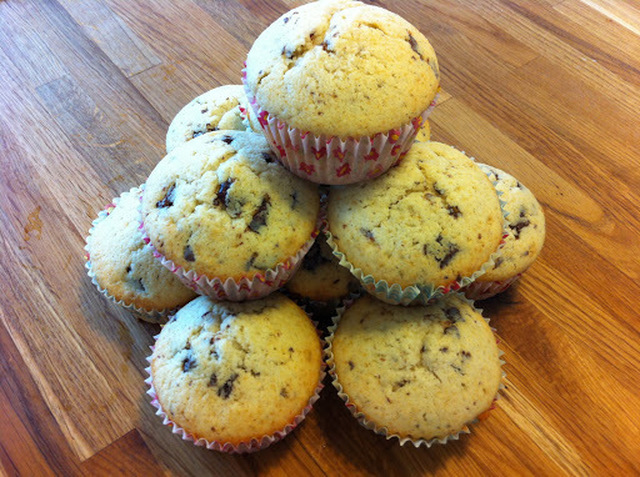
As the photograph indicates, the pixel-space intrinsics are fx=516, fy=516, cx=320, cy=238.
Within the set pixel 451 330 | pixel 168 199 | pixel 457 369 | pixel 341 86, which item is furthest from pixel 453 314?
pixel 168 199

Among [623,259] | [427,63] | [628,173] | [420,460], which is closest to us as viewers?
[427,63]

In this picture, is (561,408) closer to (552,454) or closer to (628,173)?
(552,454)

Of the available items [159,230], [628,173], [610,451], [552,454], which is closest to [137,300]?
[159,230]

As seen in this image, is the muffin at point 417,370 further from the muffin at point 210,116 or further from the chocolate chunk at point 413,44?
the muffin at point 210,116

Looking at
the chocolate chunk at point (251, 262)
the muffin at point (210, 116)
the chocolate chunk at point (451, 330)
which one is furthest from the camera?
the muffin at point (210, 116)

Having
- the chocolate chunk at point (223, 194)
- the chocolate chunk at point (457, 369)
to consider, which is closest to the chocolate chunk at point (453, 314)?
the chocolate chunk at point (457, 369)

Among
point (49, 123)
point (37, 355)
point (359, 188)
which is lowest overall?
point (37, 355)

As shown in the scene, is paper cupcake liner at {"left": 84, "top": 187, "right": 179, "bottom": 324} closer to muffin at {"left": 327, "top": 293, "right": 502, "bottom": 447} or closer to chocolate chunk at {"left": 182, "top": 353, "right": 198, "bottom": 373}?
chocolate chunk at {"left": 182, "top": 353, "right": 198, "bottom": 373}

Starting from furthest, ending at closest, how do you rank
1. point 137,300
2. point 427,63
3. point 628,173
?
point 628,173, point 137,300, point 427,63
